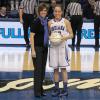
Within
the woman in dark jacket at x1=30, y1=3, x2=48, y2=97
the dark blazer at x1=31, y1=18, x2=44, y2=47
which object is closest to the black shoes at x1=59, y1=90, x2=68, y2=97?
the woman in dark jacket at x1=30, y1=3, x2=48, y2=97

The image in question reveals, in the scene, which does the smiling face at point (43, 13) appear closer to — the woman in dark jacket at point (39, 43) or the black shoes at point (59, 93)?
the woman in dark jacket at point (39, 43)

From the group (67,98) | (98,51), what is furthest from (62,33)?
(98,51)

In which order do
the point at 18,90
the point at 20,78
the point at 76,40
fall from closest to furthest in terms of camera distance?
the point at 18,90 → the point at 20,78 → the point at 76,40

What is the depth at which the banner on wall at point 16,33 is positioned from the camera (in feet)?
49.7

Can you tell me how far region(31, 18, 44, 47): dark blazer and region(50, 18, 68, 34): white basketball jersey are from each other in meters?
0.22

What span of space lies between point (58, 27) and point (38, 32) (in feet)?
1.24

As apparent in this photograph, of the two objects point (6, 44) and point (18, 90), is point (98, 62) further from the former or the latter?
point (6, 44)

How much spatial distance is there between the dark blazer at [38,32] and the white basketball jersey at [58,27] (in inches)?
8.6

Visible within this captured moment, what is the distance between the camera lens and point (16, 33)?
49.8 feet

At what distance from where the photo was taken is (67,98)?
24.2 feet

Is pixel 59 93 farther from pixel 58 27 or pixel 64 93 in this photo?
pixel 58 27

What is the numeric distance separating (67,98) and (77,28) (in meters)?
7.16

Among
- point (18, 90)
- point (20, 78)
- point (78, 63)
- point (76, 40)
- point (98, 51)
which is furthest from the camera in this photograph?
point (76, 40)

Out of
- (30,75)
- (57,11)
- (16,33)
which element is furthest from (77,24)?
(57,11)
